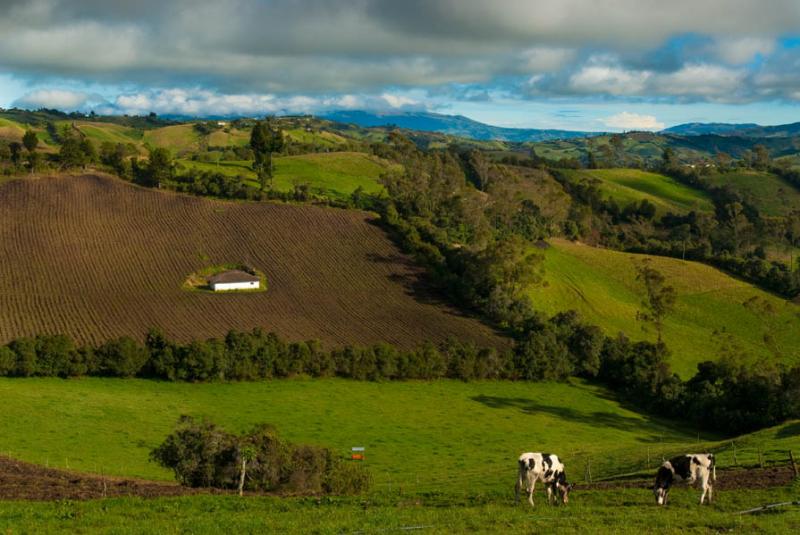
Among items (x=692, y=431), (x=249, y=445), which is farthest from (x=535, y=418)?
(x=249, y=445)

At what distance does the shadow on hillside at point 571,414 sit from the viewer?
6925 centimetres

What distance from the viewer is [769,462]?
112 feet

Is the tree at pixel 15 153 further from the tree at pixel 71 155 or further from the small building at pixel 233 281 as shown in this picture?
the small building at pixel 233 281

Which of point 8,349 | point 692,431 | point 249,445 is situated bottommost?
point 692,431

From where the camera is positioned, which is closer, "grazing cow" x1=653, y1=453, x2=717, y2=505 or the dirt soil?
"grazing cow" x1=653, y1=453, x2=717, y2=505

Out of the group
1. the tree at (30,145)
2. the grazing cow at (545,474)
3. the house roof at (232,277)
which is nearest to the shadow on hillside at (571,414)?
the house roof at (232,277)

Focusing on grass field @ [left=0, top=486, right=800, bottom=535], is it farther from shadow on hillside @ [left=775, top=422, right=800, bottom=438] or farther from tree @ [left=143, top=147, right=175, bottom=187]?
tree @ [left=143, top=147, right=175, bottom=187]

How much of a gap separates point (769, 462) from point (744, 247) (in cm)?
13699

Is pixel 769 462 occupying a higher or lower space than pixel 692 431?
higher

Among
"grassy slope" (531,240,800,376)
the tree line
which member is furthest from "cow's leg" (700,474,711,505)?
"grassy slope" (531,240,800,376)

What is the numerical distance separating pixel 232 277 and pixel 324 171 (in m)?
75.1

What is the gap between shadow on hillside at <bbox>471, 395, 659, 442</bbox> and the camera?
227 ft

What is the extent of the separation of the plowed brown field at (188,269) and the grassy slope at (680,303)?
25426 mm

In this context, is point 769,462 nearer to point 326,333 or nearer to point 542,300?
point 326,333
